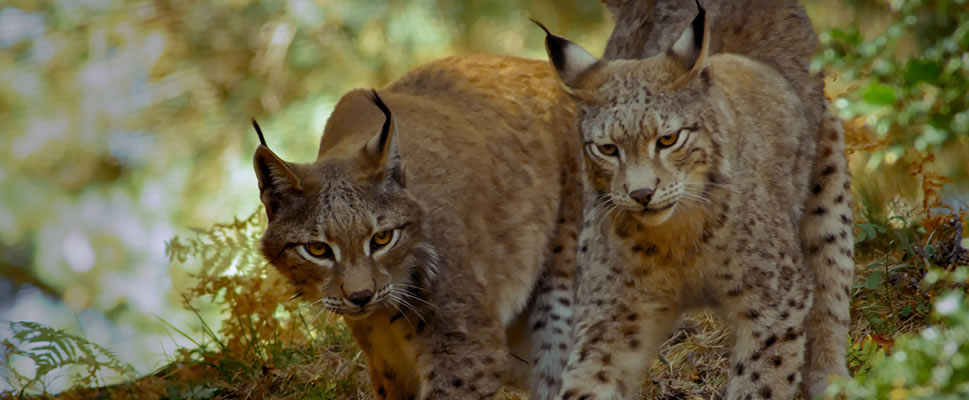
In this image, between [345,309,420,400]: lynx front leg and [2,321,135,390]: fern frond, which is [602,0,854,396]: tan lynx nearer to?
[345,309,420,400]: lynx front leg

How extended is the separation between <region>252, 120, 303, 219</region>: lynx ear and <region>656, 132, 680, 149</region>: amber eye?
127 cm

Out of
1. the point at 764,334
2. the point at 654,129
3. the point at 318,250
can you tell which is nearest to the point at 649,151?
the point at 654,129

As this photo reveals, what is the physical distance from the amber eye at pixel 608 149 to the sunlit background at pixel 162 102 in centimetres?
354

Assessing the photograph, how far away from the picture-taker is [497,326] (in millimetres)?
4594

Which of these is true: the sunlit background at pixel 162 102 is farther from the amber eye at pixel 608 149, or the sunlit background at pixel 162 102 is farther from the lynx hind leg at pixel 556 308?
the amber eye at pixel 608 149

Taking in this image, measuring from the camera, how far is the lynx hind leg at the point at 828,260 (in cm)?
475

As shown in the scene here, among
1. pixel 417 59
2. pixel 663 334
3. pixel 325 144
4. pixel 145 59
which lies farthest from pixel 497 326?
pixel 145 59

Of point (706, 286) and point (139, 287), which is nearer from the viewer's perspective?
point (706, 286)

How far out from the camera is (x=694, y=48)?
401 centimetres

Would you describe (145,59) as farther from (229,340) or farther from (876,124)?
(876,124)

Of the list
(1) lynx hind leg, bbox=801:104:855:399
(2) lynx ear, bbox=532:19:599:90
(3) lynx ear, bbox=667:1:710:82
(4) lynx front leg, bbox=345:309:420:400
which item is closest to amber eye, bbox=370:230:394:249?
(4) lynx front leg, bbox=345:309:420:400

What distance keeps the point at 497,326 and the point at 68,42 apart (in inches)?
185

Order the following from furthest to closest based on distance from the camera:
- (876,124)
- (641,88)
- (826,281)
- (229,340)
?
(229,340), (826,281), (641,88), (876,124)

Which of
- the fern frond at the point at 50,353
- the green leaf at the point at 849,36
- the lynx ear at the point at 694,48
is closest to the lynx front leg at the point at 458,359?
the lynx ear at the point at 694,48
